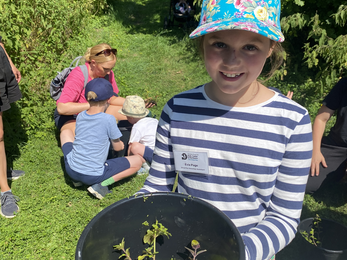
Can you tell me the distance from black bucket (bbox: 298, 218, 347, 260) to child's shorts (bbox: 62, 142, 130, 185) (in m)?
2.04

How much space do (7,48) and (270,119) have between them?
3.78 metres

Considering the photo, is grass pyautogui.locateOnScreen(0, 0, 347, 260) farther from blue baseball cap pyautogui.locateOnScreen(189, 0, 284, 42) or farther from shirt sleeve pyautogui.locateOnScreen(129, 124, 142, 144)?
blue baseball cap pyautogui.locateOnScreen(189, 0, 284, 42)

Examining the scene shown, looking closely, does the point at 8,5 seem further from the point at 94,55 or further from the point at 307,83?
the point at 307,83

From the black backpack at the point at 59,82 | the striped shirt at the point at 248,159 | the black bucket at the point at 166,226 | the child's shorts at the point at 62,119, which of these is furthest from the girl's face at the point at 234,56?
the child's shorts at the point at 62,119

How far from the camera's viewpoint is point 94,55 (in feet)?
12.5

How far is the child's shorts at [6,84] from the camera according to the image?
2898 millimetres

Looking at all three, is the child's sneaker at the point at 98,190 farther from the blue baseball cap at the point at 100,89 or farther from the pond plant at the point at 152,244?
the pond plant at the point at 152,244

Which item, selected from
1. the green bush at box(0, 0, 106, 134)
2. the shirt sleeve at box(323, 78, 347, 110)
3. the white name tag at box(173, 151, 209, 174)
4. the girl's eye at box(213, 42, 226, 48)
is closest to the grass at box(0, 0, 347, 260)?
the green bush at box(0, 0, 106, 134)

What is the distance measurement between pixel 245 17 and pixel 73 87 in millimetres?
3110

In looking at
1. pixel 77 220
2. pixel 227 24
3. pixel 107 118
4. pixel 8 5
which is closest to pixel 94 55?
pixel 107 118

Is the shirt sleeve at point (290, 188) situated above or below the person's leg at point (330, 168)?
above

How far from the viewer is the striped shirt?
1115mm

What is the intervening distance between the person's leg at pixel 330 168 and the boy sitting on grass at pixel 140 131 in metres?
1.96

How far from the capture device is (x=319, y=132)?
2.98 metres
